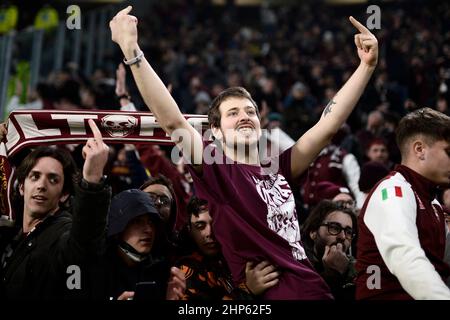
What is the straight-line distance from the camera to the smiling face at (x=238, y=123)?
3.16 metres

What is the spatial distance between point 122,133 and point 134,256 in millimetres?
831

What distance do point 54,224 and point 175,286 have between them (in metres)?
0.74

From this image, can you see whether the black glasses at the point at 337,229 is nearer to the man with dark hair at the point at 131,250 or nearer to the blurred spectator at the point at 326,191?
the man with dark hair at the point at 131,250

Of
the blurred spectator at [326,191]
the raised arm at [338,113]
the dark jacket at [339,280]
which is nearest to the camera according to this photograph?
the raised arm at [338,113]

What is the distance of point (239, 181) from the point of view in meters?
3.09

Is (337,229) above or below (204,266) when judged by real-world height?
above

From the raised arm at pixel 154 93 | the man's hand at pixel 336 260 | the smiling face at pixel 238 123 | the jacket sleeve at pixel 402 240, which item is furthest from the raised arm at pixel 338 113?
the man's hand at pixel 336 260

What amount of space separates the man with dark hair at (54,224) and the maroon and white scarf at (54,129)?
0.22 metres

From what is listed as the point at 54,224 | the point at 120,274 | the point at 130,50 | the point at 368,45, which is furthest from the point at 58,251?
the point at 368,45

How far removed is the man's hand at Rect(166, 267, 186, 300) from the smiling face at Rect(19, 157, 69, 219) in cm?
78

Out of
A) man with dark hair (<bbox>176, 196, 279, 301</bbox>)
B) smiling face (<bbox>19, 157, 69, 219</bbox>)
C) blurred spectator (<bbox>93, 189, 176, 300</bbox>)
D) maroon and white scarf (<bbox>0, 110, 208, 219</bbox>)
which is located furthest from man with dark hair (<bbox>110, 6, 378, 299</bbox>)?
smiling face (<bbox>19, 157, 69, 219</bbox>)

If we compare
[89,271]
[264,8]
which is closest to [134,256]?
[89,271]

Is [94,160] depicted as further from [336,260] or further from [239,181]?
[336,260]
